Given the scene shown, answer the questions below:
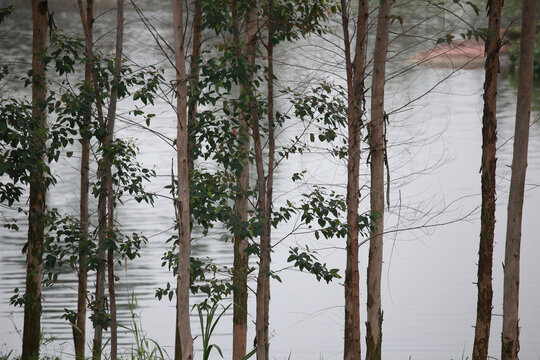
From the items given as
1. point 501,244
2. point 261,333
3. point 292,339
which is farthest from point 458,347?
point 261,333

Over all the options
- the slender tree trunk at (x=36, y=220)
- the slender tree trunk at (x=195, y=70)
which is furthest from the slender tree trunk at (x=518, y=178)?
the slender tree trunk at (x=36, y=220)

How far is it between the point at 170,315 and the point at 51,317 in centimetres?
173

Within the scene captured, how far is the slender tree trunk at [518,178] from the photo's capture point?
20.1 ft

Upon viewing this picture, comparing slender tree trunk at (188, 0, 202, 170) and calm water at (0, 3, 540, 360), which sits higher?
slender tree trunk at (188, 0, 202, 170)

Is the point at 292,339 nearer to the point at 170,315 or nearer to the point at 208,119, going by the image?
the point at 170,315

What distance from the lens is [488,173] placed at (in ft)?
20.0

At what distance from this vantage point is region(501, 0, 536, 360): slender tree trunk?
6.13 metres

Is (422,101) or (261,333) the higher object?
(422,101)

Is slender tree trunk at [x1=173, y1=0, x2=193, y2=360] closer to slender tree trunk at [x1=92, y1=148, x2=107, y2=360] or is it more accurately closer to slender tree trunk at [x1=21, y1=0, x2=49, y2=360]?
slender tree trunk at [x1=92, y1=148, x2=107, y2=360]

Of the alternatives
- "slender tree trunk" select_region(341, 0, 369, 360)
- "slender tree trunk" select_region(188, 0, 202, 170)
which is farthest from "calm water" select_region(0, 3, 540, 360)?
"slender tree trunk" select_region(341, 0, 369, 360)

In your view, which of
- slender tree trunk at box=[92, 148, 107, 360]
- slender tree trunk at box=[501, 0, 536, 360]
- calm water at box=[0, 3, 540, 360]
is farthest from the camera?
calm water at box=[0, 3, 540, 360]

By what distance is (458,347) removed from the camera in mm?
9773

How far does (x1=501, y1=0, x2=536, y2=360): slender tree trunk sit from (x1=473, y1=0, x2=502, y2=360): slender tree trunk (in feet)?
0.53

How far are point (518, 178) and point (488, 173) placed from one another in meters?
0.26
